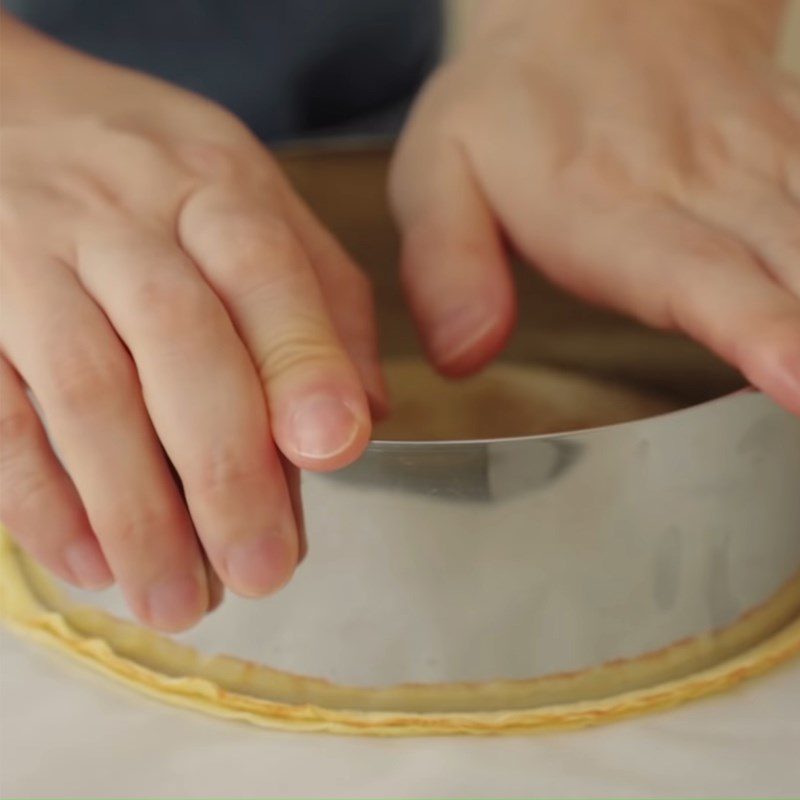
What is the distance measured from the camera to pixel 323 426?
0.31m

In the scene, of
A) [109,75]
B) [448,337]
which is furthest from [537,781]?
[109,75]

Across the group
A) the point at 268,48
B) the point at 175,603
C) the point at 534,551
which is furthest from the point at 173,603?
the point at 268,48

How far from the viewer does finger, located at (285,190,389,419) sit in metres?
0.39

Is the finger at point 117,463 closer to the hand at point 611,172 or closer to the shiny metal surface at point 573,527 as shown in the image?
the shiny metal surface at point 573,527

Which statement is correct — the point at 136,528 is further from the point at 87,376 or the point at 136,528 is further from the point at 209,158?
the point at 209,158

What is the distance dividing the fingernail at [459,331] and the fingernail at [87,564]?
15 cm

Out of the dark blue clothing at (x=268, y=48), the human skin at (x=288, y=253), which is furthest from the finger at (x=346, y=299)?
the dark blue clothing at (x=268, y=48)

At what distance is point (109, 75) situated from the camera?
456 mm

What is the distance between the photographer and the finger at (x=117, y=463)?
0.32m

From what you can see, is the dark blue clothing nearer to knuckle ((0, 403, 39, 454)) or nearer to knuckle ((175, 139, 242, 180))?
knuckle ((175, 139, 242, 180))

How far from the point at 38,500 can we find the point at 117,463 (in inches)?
1.3

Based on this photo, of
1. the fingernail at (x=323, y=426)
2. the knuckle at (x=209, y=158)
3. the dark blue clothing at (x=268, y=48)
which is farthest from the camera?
the dark blue clothing at (x=268, y=48)

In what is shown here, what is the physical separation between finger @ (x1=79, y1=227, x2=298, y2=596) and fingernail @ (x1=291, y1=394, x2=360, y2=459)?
0.01 metres

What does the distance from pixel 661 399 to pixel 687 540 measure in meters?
0.19
